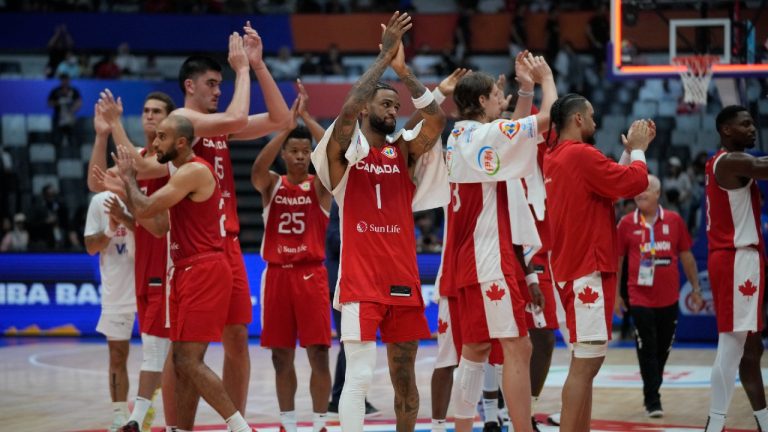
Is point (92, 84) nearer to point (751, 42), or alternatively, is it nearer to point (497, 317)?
point (751, 42)

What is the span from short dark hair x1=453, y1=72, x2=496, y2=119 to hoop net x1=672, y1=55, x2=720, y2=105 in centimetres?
638

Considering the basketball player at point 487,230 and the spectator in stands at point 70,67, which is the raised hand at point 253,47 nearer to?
the basketball player at point 487,230

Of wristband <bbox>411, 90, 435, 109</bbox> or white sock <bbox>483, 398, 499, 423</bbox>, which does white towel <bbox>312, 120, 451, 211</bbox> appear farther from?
white sock <bbox>483, 398, 499, 423</bbox>

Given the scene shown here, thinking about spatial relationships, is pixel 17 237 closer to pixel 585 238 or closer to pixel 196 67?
pixel 196 67

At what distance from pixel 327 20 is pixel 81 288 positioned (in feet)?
38.2

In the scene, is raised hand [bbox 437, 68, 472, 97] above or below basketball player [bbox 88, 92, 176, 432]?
above

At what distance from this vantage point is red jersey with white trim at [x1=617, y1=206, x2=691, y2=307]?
10180 millimetres

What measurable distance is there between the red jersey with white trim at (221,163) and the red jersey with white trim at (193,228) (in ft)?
1.78

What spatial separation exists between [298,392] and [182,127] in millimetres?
4800

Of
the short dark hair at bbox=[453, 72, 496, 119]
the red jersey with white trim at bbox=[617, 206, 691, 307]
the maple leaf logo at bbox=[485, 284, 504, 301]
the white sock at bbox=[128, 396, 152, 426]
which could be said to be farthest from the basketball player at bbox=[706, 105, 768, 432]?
the white sock at bbox=[128, 396, 152, 426]

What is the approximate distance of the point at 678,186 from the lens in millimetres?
19750

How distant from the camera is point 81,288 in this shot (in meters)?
16.8

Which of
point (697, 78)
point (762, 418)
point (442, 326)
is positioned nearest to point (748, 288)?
point (762, 418)

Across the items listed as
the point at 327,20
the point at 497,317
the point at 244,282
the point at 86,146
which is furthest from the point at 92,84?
the point at 497,317
